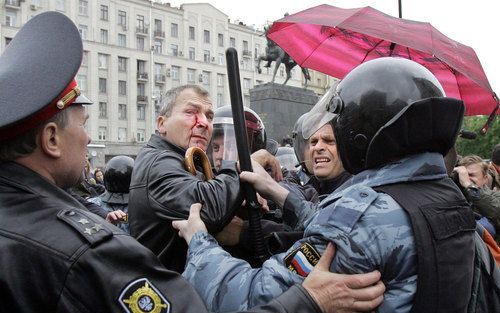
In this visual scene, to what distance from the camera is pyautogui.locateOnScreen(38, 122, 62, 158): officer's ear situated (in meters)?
1.60

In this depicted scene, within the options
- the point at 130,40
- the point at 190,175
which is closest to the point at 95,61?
the point at 130,40

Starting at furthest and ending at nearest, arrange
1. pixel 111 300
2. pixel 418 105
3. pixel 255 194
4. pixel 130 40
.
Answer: pixel 130 40, pixel 255 194, pixel 418 105, pixel 111 300

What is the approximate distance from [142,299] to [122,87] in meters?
52.3

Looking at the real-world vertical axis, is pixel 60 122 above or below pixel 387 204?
above

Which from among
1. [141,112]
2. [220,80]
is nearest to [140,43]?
[141,112]

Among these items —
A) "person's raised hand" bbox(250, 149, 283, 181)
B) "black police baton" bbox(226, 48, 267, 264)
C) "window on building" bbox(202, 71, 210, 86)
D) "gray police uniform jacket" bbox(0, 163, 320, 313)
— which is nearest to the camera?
"gray police uniform jacket" bbox(0, 163, 320, 313)

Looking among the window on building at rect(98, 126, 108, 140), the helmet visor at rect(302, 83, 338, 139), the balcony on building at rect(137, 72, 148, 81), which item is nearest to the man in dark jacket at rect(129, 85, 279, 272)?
the helmet visor at rect(302, 83, 338, 139)

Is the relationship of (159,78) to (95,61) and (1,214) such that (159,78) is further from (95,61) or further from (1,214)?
(1,214)

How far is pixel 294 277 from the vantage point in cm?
168

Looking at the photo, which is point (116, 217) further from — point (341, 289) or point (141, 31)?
point (141, 31)

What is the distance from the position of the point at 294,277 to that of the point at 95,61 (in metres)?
50.3

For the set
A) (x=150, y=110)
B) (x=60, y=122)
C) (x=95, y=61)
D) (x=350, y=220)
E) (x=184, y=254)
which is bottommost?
(x=184, y=254)

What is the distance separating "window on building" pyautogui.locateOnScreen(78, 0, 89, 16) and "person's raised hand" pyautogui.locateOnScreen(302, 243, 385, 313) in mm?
52367

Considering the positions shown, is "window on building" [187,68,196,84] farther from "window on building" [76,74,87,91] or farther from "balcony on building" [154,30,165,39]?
"window on building" [76,74,87,91]
